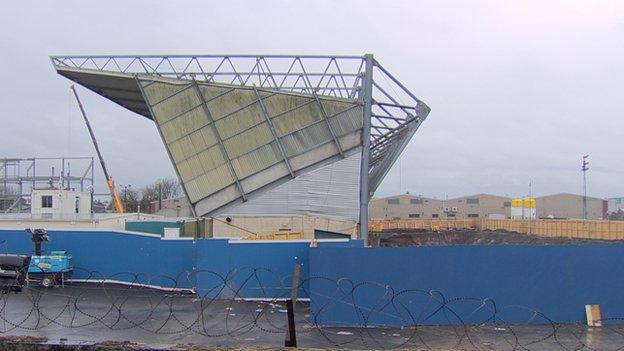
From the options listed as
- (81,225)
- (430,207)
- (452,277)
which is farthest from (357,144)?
(430,207)

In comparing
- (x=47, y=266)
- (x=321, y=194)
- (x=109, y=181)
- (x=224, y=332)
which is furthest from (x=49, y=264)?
(x=109, y=181)

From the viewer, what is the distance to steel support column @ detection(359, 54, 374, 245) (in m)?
33.9

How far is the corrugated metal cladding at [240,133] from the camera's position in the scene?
35.3 meters

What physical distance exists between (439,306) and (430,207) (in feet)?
404

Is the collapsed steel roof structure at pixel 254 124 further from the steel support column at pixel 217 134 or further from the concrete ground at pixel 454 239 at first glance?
the concrete ground at pixel 454 239

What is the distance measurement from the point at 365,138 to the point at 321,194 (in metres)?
4.10

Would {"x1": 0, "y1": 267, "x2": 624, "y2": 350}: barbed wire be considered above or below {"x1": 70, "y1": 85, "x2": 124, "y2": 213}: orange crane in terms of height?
below

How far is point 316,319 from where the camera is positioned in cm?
1495

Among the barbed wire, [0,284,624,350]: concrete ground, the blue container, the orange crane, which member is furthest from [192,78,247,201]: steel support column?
the orange crane

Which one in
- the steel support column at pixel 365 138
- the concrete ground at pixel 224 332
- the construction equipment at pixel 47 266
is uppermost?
the steel support column at pixel 365 138

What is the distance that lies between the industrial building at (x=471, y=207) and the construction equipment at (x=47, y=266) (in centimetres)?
11032

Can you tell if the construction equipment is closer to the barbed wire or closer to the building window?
the barbed wire

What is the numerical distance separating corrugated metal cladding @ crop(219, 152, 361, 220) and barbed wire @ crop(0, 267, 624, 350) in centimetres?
1653

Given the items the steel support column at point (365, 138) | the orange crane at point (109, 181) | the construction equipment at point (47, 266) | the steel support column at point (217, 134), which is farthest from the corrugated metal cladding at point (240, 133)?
the orange crane at point (109, 181)
